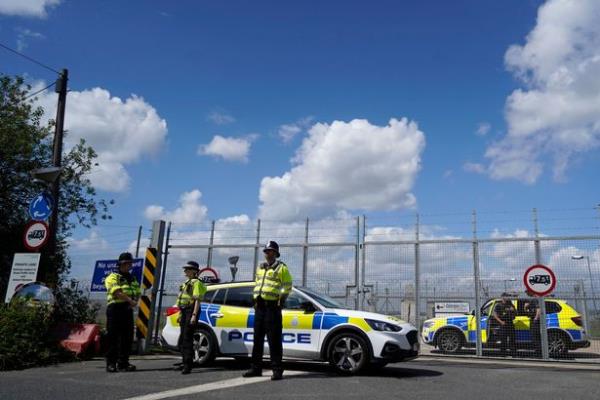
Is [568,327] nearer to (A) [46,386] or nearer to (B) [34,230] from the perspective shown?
(A) [46,386]

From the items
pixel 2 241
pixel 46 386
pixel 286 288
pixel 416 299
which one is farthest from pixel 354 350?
pixel 2 241

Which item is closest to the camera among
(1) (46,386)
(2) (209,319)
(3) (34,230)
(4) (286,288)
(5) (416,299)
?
(1) (46,386)

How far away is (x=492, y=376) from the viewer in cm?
817

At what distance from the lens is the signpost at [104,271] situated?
483 inches

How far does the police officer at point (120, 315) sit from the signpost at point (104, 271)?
147 inches

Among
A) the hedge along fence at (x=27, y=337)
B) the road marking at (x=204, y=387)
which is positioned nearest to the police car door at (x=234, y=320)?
the road marking at (x=204, y=387)

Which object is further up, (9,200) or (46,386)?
(9,200)

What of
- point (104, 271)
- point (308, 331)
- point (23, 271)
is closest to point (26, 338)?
point (23, 271)

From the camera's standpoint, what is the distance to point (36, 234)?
10.2 metres

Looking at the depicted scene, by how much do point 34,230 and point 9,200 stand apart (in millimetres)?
4585

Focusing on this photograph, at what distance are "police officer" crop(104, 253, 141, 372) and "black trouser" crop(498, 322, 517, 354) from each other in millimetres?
8663

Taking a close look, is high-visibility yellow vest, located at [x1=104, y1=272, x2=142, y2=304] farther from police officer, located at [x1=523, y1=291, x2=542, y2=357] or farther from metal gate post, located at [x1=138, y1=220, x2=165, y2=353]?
police officer, located at [x1=523, y1=291, x2=542, y2=357]

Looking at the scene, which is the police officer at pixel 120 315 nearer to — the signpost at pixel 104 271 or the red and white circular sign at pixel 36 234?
the red and white circular sign at pixel 36 234

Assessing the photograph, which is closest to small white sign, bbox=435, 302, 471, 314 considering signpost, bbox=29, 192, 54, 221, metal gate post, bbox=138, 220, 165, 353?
metal gate post, bbox=138, 220, 165, 353
